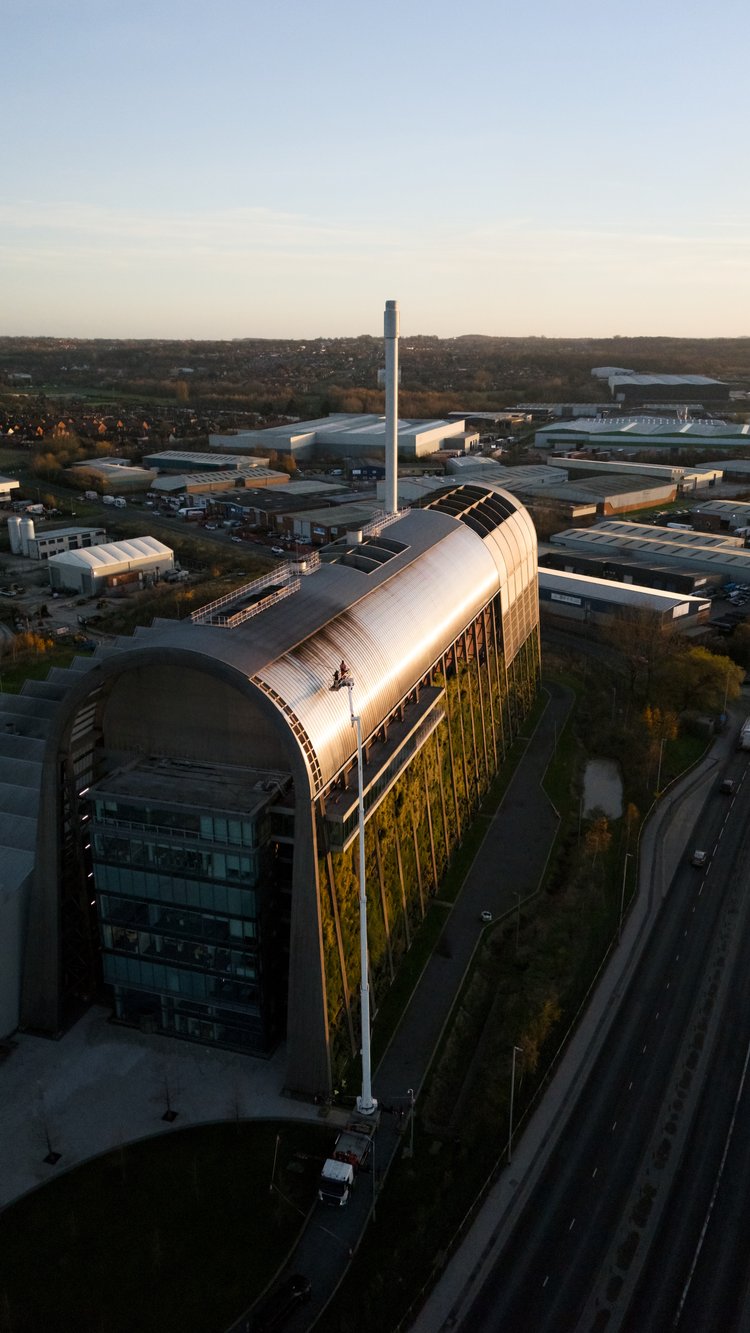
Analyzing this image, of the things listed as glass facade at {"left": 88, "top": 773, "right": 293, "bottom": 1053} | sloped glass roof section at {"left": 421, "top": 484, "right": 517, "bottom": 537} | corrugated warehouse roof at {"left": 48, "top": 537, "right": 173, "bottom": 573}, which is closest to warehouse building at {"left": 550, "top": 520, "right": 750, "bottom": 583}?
sloped glass roof section at {"left": 421, "top": 484, "right": 517, "bottom": 537}

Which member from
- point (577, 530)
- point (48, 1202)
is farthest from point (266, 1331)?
point (577, 530)

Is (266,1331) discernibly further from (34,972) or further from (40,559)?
(40,559)

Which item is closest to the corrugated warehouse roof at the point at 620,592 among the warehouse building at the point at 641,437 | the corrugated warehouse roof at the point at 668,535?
the corrugated warehouse roof at the point at 668,535

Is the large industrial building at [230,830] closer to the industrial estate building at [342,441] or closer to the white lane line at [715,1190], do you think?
the white lane line at [715,1190]

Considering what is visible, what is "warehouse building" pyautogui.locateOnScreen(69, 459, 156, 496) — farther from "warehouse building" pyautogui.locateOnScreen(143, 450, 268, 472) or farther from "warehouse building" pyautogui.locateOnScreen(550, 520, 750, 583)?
"warehouse building" pyautogui.locateOnScreen(550, 520, 750, 583)

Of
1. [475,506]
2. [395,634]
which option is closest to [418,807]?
[395,634]

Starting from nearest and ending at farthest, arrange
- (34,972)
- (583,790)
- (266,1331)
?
(266,1331), (34,972), (583,790)
